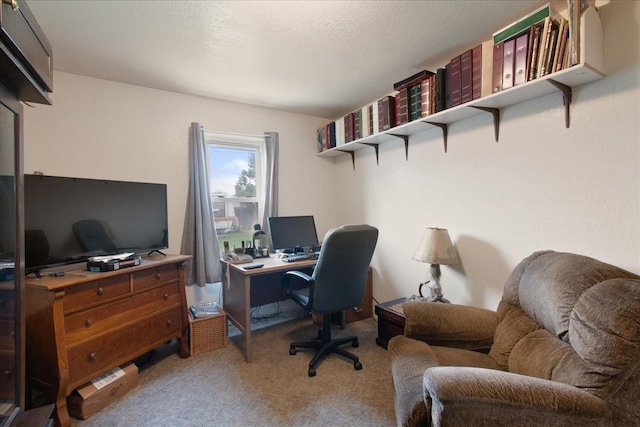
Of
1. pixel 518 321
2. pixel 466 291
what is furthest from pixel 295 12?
pixel 466 291

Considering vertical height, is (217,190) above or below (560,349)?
above

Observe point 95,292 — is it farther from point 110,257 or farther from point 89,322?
point 110,257

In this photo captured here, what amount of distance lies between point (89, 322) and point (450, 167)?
271 centimetres

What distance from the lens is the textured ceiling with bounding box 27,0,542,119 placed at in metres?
1.62

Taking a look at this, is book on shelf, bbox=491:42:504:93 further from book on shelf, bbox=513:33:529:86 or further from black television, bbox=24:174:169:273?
black television, bbox=24:174:169:273

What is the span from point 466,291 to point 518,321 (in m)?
0.70

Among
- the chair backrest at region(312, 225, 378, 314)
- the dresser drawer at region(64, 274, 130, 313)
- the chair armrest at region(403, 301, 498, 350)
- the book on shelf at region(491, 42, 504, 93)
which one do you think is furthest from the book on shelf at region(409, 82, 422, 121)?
the dresser drawer at region(64, 274, 130, 313)

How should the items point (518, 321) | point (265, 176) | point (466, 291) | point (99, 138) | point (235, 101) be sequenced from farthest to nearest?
point (265, 176) < point (235, 101) < point (99, 138) < point (466, 291) < point (518, 321)

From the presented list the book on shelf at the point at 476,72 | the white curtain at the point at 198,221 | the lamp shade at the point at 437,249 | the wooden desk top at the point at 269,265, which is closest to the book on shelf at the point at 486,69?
the book on shelf at the point at 476,72

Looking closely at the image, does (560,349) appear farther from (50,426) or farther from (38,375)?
(38,375)

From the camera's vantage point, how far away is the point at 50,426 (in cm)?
102

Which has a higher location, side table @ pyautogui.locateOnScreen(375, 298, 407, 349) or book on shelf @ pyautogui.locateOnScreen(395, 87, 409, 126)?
book on shelf @ pyautogui.locateOnScreen(395, 87, 409, 126)

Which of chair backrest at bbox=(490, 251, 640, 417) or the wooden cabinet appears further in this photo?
chair backrest at bbox=(490, 251, 640, 417)

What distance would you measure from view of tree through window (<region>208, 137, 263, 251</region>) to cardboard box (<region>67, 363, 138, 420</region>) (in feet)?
4.37
